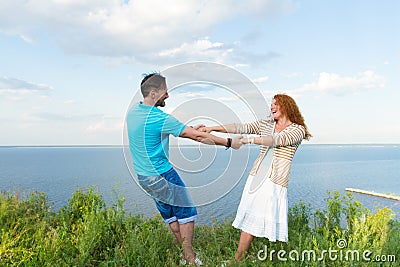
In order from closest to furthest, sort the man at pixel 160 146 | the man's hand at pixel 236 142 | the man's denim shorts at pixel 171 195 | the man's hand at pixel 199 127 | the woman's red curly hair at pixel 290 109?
the man's hand at pixel 199 127 → the man at pixel 160 146 → the man's hand at pixel 236 142 → the man's denim shorts at pixel 171 195 → the woman's red curly hair at pixel 290 109

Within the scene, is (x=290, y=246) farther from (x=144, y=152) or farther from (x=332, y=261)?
(x=144, y=152)

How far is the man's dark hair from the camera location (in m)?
3.35

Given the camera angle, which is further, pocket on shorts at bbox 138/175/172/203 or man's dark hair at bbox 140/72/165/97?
pocket on shorts at bbox 138/175/172/203

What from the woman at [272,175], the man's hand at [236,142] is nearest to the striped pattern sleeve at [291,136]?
the woman at [272,175]

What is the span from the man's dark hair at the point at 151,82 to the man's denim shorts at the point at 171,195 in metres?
0.87

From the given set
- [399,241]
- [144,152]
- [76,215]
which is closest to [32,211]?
[76,215]

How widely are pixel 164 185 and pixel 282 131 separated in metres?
1.42

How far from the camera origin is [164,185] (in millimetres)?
3607

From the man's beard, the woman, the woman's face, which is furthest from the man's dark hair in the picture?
the woman's face

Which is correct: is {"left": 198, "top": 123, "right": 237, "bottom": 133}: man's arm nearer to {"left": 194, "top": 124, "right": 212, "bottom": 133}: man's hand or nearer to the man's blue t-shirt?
{"left": 194, "top": 124, "right": 212, "bottom": 133}: man's hand

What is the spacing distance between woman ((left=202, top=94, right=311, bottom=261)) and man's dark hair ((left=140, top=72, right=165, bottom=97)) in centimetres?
99

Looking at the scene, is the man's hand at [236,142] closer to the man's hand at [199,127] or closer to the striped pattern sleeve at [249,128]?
the striped pattern sleeve at [249,128]

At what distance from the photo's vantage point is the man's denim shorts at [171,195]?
Answer: 359 centimetres

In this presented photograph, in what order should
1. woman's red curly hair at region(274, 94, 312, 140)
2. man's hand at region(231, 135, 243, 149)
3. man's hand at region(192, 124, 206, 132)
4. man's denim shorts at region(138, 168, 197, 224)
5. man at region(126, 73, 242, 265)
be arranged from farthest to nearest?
1. woman's red curly hair at region(274, 94, 312, 140)
2. man's denim shorts at region(138, 168, 197, 224)
3. man's hand at region(231, 135, 243, 149)
4. man at region(126, 73, 242, 265)
5. man's hand at region(192, 124, 206, 132)
